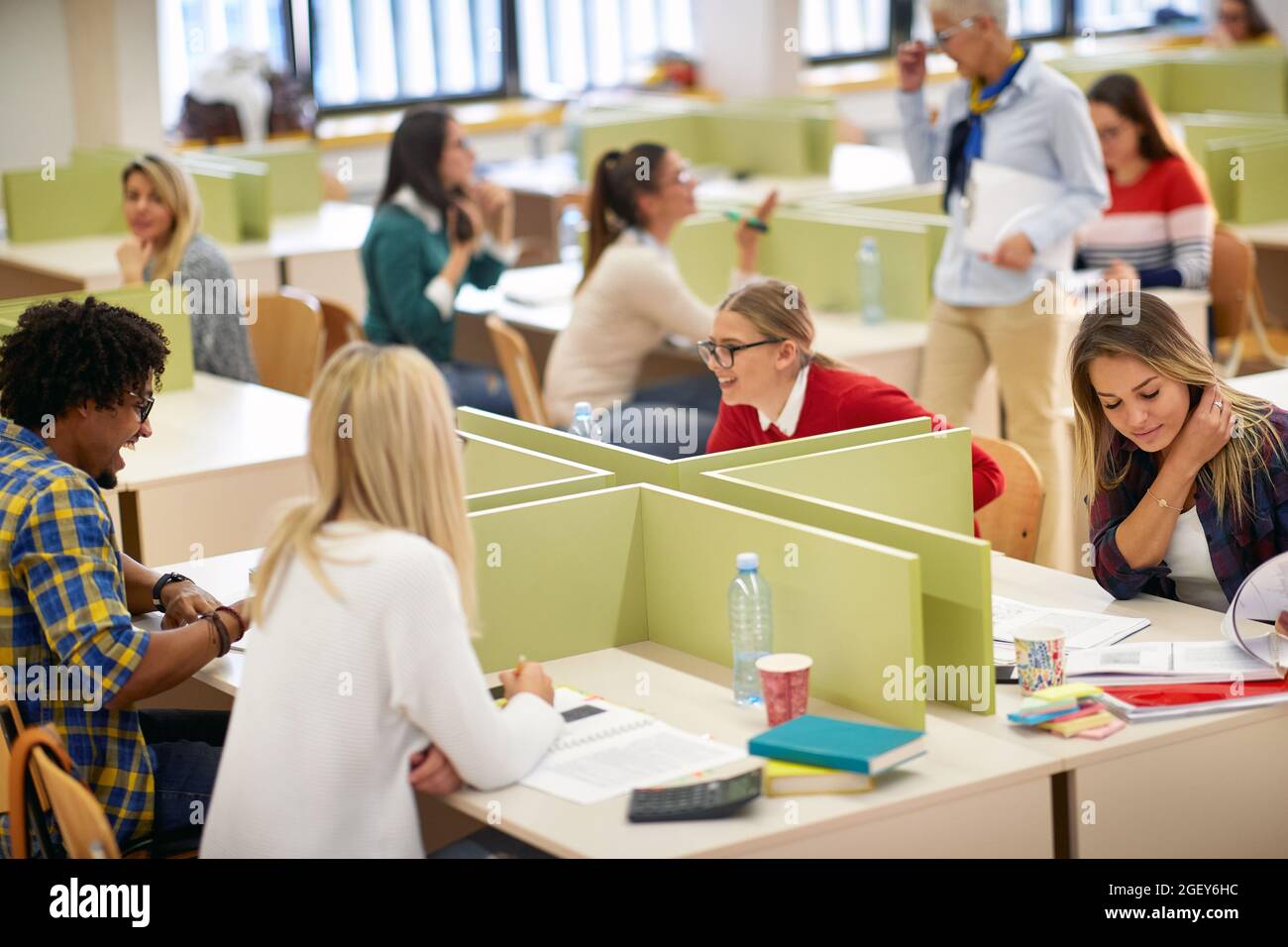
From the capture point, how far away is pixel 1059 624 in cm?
291

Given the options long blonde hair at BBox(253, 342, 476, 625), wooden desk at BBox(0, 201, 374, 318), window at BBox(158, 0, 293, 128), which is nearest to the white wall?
wooden desk at BBox(0, 201, 374, 318)

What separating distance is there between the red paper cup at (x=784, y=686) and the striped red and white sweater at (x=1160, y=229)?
3.36 m

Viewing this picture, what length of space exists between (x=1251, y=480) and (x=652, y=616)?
3.30ft

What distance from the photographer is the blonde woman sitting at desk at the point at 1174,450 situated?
2.82m

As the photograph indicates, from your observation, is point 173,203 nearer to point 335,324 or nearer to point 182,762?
point 335,324

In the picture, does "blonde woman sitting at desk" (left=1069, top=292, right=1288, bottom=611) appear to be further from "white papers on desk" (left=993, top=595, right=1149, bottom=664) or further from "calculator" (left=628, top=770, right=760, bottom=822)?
"calculator" (left=628, top=770, right=760, bottom=822)

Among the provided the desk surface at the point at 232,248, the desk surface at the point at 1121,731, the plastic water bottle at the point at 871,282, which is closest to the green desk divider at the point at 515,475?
the desk surface at the point at 1121,731

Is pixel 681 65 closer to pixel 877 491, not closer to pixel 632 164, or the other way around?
pixel 632 164

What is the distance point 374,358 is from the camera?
2250 millimetres

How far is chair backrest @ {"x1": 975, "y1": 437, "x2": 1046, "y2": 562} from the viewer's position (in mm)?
Result: 3445

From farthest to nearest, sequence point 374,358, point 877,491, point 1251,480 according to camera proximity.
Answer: point 877,491, point 1251,480, point 374,358

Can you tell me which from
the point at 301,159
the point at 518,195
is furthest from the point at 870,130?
the point at 301,159

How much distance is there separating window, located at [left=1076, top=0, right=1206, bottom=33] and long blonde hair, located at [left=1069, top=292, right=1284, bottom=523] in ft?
33.7

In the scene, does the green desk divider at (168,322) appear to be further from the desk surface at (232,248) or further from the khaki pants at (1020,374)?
the khaki pants at (1020,374)
